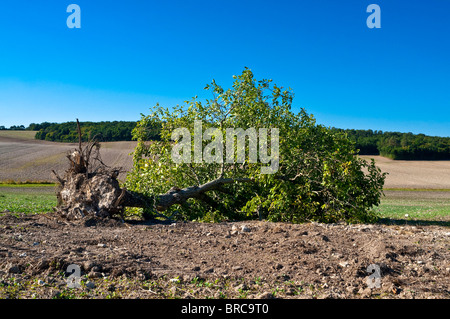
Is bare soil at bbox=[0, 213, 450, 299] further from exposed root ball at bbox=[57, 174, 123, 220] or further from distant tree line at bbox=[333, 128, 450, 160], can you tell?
distant tree line at bbox=[333, 128, 450, 160]

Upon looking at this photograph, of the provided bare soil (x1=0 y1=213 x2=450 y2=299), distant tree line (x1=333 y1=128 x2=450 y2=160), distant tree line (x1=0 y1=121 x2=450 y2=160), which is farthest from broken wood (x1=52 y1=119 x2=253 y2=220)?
distant tree line (x1=333 y1=128 x2=450 y2=160)

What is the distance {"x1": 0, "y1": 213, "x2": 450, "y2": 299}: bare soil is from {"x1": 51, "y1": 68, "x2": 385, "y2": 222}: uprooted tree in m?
1.92

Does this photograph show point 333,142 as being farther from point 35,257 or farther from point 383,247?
point 35,257

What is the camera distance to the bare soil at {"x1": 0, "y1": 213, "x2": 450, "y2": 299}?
4.69 m

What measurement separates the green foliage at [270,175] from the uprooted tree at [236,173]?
0.12 feet

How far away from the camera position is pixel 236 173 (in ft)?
40.3

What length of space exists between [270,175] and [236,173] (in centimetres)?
162

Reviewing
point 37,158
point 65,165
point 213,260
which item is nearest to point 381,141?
point 65,165

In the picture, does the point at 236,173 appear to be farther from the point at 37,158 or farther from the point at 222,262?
the point at 37,158

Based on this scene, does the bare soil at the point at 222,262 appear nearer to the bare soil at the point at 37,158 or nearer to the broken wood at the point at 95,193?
the broken wood at the point at 95,193

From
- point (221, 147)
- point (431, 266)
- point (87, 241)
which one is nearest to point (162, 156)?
point (221, 147)

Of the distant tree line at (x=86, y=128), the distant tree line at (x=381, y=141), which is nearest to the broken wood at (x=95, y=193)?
the distant tree line at (x=86, y=128)

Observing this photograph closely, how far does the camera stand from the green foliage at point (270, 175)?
11.0 metres
